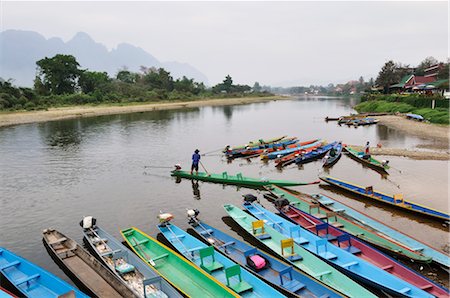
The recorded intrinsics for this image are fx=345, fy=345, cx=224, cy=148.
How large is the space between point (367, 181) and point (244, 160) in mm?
10995

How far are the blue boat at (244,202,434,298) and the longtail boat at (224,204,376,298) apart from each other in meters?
0.51

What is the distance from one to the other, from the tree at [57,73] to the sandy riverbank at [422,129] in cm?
7285

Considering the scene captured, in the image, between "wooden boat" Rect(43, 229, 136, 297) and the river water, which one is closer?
"wooden boat" Rect(43, 229, 136, 297)

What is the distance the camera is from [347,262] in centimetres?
1167

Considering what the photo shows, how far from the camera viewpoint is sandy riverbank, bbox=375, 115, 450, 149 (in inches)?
1410

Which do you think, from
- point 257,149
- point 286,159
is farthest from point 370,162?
point 257,149

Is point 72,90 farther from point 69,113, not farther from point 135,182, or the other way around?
point 135,182

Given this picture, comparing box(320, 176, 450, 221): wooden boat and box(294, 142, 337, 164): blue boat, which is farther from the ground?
box(294, 142, 337, 164): blue boat

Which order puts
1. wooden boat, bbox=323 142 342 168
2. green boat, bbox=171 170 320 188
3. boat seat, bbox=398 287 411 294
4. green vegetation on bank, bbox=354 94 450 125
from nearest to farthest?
1. boat seat, bbox=398 287 411 294
2. green boat, bbox=171 170 320 188
3. wooden boat, bbox=323 142 342 168
4. green vegetation on bank, bbox=354 94 450 125

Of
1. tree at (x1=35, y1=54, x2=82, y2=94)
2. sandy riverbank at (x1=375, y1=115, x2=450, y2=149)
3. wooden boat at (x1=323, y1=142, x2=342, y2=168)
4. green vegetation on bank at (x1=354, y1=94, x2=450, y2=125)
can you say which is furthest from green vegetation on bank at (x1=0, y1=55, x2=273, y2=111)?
sandy riverbank at (x1=375, y1=115, x2=450, y2=149)

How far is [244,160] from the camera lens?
30812 mm

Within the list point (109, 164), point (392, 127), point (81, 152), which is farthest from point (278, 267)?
point (392, 127)

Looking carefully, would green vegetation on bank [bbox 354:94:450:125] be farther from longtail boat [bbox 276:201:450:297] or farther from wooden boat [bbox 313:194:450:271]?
longtail boat [bbox 276:201:450:297]

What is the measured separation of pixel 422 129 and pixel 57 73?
79846 mm
